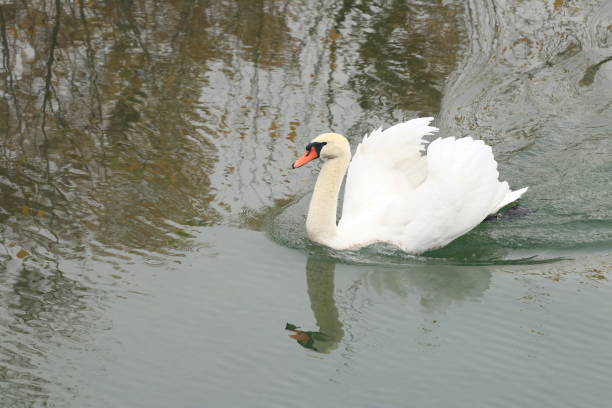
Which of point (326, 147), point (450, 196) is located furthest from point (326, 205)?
point (450, 196)

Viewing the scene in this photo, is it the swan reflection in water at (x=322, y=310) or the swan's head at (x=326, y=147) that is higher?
the swan's head at (x=326, y=147)

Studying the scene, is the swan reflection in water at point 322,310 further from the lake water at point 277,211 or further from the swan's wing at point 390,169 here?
the swan's wing at point 390,169

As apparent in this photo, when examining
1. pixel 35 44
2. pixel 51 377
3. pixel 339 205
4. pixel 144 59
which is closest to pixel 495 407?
pixel 51 377

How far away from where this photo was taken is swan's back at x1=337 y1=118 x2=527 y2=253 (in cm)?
755

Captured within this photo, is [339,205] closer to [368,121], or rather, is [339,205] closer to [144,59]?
[368,121]

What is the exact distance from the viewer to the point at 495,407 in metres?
5.75

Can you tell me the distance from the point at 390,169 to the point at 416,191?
460 mm

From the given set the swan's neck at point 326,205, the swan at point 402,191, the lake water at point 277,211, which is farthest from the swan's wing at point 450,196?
the swan's neck at point 326,205

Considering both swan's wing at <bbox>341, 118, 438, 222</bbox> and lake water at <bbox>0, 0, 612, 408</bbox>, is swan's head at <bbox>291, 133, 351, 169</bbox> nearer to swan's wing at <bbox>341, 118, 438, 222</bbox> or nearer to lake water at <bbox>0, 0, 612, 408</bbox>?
swan's wing at <bbox>341, 118, 438, 222</bbox>

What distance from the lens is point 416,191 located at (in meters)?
7.67

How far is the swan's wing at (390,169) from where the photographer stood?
7.96m

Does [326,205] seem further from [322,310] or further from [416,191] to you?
[322,310]

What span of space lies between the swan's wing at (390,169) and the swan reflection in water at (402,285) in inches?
24.8

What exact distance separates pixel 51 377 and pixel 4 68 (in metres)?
5.37
